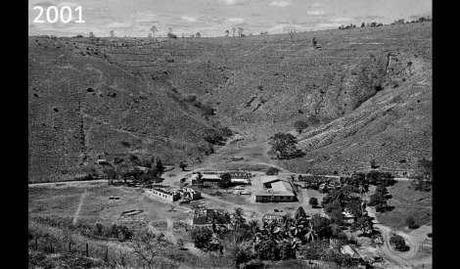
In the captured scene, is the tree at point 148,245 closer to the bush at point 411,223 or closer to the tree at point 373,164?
the bush at point 411,223

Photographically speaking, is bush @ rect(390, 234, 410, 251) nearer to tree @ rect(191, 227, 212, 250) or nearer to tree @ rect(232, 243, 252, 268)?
tree @ rect(232, 243, 252, 268)

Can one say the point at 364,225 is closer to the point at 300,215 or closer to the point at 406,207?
the point at 300,215

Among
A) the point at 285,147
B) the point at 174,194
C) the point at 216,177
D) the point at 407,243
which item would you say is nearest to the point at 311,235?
the point at 407,243

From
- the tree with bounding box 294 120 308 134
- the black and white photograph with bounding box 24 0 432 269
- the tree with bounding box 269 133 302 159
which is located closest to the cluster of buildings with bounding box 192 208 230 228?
the black and white photograph with bounding box 24 0 432 269

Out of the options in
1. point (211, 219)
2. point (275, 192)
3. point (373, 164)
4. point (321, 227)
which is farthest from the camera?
point (373, 164)

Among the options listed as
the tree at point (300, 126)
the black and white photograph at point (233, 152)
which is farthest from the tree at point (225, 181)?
the tree at point (300, 126)
